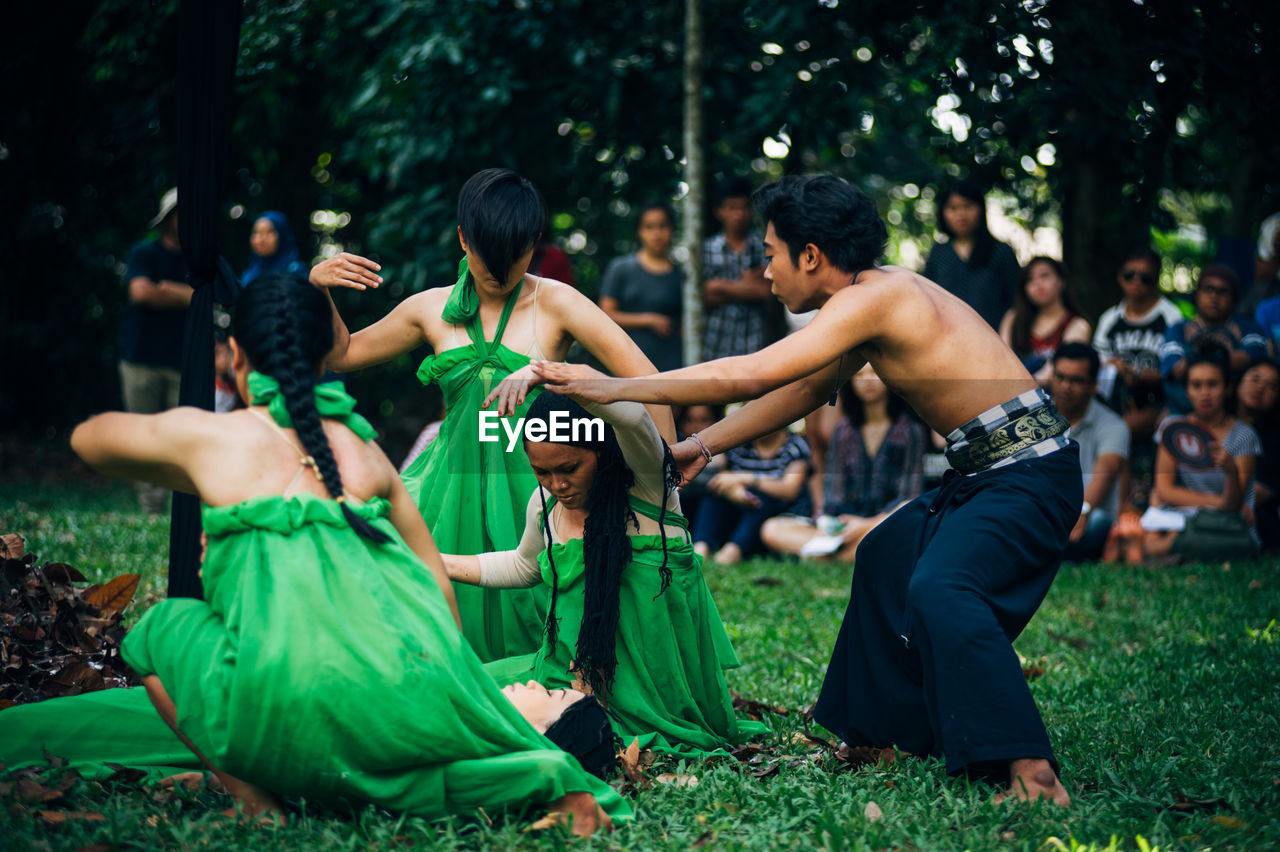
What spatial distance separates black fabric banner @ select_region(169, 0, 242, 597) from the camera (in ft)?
12.3

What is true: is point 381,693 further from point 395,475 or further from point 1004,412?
point 1004,412

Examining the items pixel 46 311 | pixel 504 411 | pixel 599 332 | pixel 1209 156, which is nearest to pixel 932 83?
pixel 599 332

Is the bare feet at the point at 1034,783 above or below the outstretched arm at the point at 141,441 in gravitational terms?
below

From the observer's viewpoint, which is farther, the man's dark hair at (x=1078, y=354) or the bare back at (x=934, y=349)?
the man's dark hair at (x=1078, y=354)

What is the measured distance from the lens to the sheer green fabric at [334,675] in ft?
8.79

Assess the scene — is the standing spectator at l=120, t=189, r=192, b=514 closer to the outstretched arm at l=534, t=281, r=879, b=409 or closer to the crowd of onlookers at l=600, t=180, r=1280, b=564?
the crowd of onlookers at l=600, t=180, r=1280, b=564

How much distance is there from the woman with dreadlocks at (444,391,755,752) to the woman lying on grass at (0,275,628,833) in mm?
774

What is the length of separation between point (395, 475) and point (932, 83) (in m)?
6.52

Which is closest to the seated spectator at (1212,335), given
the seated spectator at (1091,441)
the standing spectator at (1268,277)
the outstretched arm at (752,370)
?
the seated spectator at (1091,441)

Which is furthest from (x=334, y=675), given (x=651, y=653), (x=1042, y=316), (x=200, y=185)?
(x=1042, y=316)

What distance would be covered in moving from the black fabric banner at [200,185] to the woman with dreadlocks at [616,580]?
2.84 ft

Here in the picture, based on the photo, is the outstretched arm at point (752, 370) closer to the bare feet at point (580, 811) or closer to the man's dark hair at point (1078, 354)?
the bare feet at point (580, 811)

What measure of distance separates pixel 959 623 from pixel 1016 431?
71 cm

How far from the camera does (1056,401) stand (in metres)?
8.10
